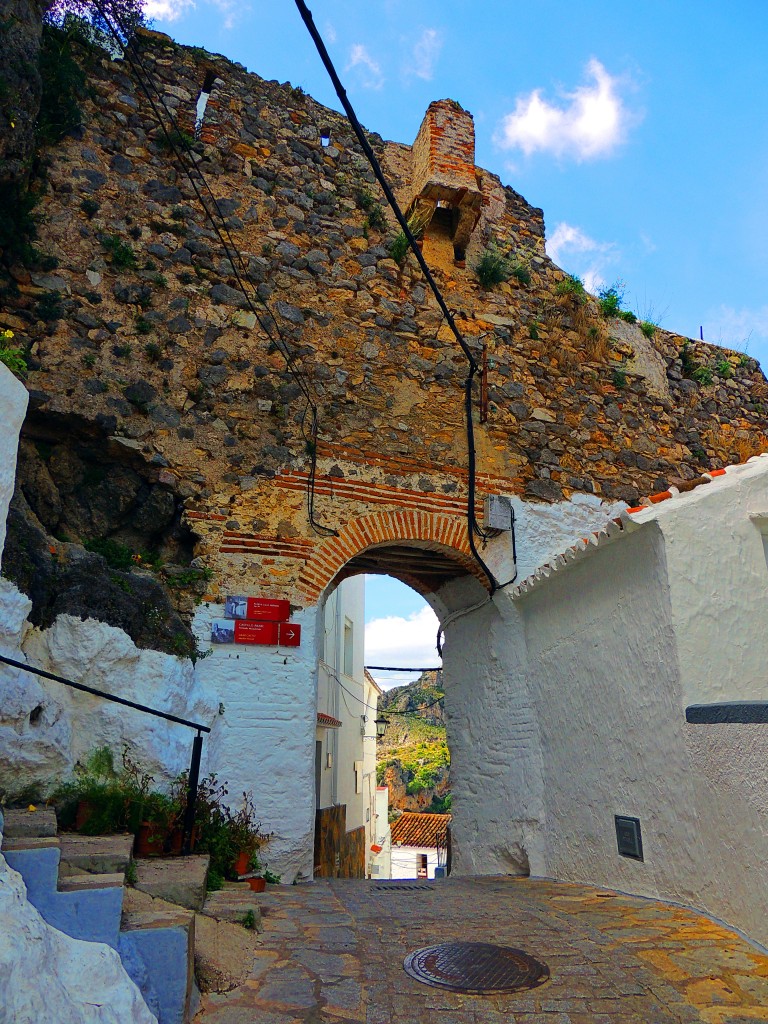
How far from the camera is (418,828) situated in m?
26.6

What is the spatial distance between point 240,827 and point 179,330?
14.9 feet

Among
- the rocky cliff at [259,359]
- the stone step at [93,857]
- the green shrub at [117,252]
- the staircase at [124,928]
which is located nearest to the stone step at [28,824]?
the stone step at [93,857]

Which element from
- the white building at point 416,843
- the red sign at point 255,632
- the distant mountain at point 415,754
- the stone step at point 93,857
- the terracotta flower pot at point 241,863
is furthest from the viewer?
the distant mountain at point 415,754

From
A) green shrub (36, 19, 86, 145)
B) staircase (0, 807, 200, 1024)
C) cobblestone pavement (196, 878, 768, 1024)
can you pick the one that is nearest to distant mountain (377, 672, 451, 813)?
cobblestone pavement (196, 878, 768, 1024)

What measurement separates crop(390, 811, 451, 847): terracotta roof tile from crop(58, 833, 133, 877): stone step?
23.0 meters

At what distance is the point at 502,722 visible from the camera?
7652mm

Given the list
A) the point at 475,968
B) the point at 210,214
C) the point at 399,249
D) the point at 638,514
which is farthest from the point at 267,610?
the point at 399,249

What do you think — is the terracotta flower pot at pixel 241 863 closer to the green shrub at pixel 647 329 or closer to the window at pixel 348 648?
the green shrub at pixel 647 329

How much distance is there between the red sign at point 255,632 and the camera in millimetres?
6348

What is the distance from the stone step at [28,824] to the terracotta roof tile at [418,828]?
22998 millimetres

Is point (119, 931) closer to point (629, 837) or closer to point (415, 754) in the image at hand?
point (629, 837)

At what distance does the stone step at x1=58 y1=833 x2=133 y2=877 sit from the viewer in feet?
12.0

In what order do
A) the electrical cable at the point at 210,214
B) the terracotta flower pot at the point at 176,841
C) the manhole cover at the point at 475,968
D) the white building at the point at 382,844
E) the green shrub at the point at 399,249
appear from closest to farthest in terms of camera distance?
the manhole cover at the point at 475,968
the terracotta flower pot at the point at 176,841
the electrical cable at the point at 210,214
the green shrub at the point at 399,249
the white building at the point at 382,844

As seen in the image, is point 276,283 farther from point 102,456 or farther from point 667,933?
point 667,933
